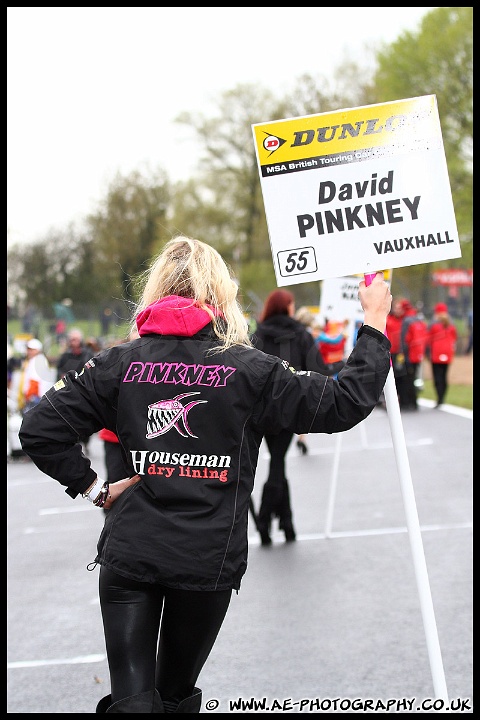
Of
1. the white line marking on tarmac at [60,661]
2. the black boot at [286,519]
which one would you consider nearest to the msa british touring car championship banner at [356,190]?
the white line marking on tarmac at [60,661]

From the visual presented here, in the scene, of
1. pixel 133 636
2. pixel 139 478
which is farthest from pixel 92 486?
pixel 133 636

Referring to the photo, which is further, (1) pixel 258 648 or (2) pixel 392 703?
(1) pixel 258 648

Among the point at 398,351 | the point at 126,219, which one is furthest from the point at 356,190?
the point at 126,219

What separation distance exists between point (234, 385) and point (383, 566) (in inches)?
183

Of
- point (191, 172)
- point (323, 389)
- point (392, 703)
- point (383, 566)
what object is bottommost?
point (392, 703)

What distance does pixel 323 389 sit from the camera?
3209mm

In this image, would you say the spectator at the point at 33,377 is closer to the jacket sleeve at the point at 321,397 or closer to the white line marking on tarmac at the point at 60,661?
the white line marking on tarmac at the point at 60,661

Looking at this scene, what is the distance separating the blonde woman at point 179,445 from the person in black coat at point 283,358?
16.2 ft

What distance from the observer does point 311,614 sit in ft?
21.0

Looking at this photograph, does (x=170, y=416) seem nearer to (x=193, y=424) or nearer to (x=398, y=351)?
(x=193, y=424)

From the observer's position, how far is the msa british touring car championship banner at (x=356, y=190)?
3.80 meters

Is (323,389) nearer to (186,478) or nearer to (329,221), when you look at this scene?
(186,478)

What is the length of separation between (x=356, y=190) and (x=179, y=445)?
4.22 ft

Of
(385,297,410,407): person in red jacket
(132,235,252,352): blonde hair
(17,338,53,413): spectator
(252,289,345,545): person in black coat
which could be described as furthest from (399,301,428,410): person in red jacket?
(132,235,252,352): blonde hair
